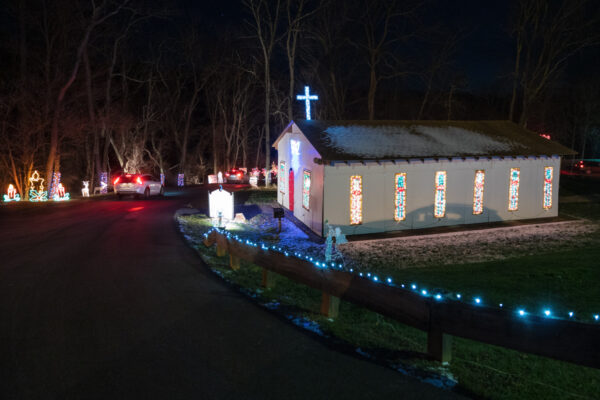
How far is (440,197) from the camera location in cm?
1786

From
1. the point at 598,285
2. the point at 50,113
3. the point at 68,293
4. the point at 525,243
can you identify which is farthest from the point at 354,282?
the point at 50,113

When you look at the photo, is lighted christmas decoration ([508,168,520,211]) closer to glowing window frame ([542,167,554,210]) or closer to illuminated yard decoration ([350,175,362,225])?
glowing window frame ([542,167,554,210])

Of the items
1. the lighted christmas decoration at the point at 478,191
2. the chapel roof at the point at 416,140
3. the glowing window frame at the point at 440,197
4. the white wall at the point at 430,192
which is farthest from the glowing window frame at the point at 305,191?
the lighted christmas decoration at the point at 478,191

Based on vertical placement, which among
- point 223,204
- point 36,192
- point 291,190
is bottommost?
point 223,204

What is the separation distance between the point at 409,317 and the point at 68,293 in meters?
5.87

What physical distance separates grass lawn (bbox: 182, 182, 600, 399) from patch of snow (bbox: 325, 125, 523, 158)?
5.15m

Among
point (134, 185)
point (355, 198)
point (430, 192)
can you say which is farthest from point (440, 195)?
point (134, 185)

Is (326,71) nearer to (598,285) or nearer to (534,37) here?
(534,37)

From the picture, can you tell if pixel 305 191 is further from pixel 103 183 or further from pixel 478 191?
pixel 103 183

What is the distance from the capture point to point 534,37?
31234 millimetres

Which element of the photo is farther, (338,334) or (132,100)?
(132,100)

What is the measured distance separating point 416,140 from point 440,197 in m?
2.47

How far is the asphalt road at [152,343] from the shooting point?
469 centimetres

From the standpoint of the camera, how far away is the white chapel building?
53.9ft
